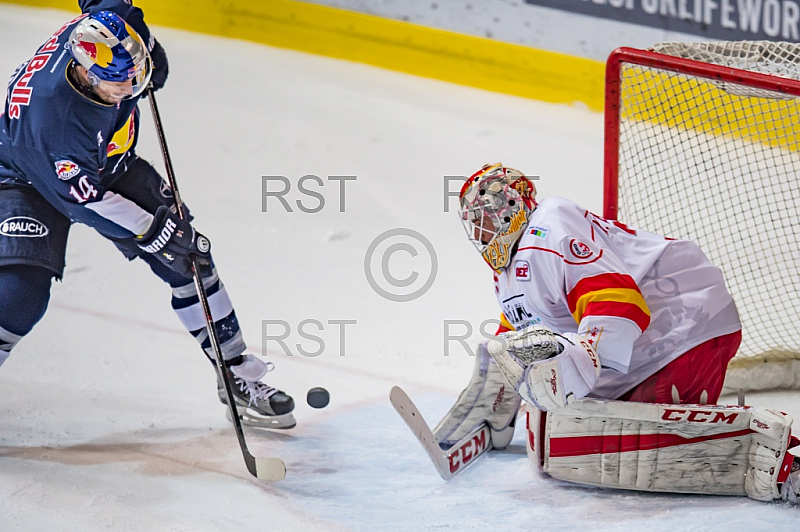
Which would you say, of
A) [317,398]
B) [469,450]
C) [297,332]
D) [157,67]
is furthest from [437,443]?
[157,67]

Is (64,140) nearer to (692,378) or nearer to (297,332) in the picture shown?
(297,332)

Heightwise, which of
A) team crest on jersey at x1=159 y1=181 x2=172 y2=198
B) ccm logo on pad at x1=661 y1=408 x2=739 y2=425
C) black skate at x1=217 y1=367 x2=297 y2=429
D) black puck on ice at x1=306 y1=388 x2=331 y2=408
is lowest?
black skate at x1=217 y1=367 x2=297 y2=429

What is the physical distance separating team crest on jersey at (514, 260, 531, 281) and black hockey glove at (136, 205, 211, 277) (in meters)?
0.86

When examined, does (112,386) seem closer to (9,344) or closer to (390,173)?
(9,344)

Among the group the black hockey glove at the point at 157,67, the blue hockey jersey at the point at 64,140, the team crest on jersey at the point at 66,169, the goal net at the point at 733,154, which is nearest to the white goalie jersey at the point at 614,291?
the goal net at the point at 733,154

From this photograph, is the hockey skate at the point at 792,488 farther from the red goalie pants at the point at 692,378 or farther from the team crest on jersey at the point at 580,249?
the team crest on jersey at the point at 580,249

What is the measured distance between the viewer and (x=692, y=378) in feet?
8.46

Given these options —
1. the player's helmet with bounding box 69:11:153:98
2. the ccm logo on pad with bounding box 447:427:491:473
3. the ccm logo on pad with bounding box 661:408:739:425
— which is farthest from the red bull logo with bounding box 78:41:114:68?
the ccm logo on pad with bounding box 661:408:739:425

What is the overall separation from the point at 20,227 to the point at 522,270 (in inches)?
53.7

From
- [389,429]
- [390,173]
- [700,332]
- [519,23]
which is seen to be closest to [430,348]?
[389,429]

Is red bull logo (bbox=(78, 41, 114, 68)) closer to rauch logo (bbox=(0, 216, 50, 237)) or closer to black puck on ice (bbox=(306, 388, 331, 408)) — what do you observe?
rauch logo (bbox=(0, 216, 50, 237))

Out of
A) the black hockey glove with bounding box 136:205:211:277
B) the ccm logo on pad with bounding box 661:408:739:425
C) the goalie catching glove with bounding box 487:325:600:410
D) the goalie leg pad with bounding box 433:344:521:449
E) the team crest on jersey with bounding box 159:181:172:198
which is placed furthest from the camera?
the team crest on jersey with bounding box 159:181:172:198

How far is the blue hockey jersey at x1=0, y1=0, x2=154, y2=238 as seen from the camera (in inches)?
103

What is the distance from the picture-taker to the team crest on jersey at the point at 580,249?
7.96 feet
